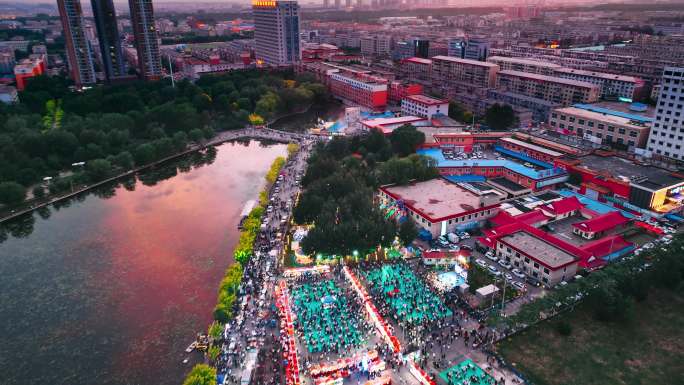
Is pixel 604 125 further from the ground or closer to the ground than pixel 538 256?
further from the ground

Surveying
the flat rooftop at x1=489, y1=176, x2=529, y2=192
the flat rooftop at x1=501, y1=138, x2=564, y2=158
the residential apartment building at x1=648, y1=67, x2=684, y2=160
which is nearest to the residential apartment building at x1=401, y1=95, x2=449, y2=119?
the flat rooftop at x1=501, y1=138, x2=564, y2=158

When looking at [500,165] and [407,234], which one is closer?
[407,234]

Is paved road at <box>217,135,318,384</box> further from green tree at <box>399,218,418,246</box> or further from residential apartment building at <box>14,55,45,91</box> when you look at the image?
residential apartment building at <box>14,55,45,91</box>

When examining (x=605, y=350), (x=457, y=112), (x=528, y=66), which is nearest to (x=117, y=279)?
(x=605, y=350)

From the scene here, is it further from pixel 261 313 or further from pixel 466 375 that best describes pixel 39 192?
pixel 466 375

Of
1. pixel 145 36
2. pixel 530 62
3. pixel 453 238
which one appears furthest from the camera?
pixel 145 36

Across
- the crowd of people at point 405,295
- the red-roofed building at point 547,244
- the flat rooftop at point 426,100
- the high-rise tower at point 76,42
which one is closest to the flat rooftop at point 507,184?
the red-roofed building at point 547,244

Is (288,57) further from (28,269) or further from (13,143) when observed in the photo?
(28,269)

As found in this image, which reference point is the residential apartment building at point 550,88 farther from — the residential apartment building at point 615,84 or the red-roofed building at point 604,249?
the red-roofed building at point 604,249
